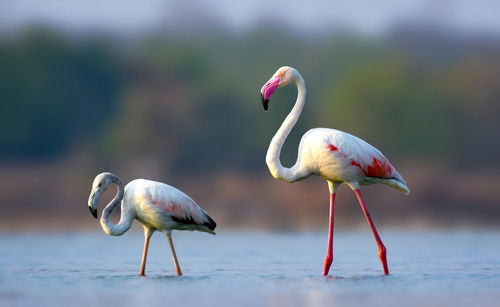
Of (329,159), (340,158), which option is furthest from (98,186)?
(340,158)

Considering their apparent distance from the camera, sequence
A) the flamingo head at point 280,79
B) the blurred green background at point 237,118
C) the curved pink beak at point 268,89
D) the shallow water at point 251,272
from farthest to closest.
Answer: the blurred green background at point 237,118 → the flamingo head at point 280,79 → the curved pink beak at point 268,89 → the shallow water at point 251,272

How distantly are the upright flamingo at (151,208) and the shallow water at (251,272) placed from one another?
0.50 metres

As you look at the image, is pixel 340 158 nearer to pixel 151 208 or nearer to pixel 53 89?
pixel 151 208

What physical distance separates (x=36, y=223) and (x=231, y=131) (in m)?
7.01

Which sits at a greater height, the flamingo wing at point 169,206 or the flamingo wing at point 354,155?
the flamingo wing at point 354,155

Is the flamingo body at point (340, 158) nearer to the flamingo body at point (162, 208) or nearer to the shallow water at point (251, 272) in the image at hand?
the shallow water at point (251, 272)

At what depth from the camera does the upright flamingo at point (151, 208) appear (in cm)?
874

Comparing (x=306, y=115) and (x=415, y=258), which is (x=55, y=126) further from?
(x=415, y=258)

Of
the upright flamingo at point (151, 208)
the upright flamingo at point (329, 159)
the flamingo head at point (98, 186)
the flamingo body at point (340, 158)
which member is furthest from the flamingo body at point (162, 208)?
the flamingo body at point (340, 158)

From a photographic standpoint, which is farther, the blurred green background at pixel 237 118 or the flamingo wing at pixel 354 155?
the blurred green background at pixel 237 118

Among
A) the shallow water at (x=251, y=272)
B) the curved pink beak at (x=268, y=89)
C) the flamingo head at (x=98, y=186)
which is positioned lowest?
the shallow water at (x=251, y=272)

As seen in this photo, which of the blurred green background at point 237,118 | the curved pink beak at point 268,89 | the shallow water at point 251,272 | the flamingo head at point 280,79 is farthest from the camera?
the blurred green background at point 237,118

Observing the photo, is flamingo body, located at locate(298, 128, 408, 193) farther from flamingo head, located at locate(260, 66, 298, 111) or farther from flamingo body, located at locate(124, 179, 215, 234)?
flamingo body, located at locate(124, 179, 215, 234)

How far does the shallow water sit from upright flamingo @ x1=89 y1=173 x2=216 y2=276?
0.50 metres
